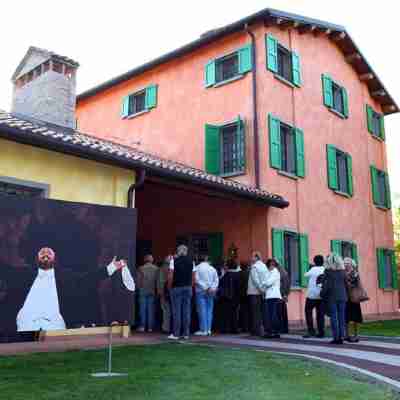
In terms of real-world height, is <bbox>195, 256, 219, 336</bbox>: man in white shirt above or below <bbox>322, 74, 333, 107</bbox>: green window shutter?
below

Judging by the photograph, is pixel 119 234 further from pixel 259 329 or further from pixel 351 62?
pixel 351 62

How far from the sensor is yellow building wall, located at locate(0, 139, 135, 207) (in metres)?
8.66

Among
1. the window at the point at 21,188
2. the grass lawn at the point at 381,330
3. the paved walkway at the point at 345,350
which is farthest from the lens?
the grass lawn at the point at 381,330

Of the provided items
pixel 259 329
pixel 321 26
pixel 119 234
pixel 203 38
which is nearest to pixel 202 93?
pixel 203 38

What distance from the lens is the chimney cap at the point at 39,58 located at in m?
13.1

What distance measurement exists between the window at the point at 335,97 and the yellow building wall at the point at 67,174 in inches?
372

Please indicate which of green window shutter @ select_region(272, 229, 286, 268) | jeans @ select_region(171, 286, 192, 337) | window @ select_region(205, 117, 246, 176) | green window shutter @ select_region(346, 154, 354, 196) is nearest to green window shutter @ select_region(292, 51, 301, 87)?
window @ select_region(205, 117, 246, 176)

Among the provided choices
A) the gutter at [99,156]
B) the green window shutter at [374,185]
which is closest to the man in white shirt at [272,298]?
the gutter at [99,156]

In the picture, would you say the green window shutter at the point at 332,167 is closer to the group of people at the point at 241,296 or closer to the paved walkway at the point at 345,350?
the group of people at the point at 241,296

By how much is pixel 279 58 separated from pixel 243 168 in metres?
4.01

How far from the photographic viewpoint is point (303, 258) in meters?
14.6

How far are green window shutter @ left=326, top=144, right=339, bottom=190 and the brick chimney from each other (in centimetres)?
800

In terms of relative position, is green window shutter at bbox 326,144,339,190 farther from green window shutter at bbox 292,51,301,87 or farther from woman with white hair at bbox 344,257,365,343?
woman with white hair at bbox 344,257,365,343

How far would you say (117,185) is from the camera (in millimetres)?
10109
